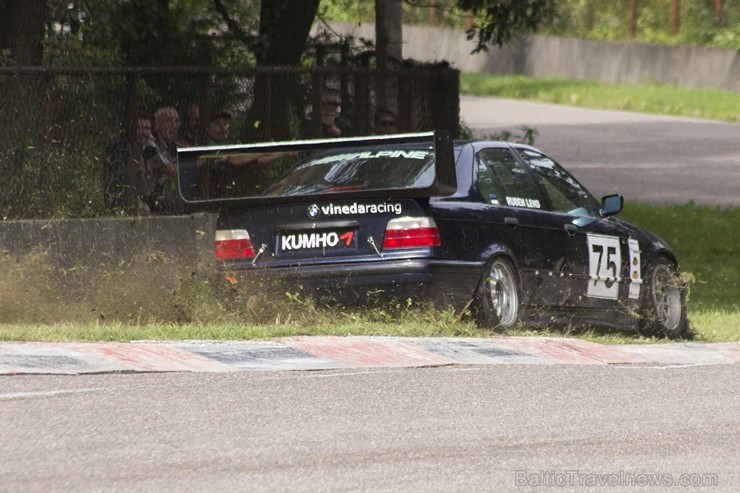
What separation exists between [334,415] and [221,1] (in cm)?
1298

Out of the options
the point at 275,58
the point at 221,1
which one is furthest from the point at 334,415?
the point at 221,1

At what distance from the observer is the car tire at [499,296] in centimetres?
1076

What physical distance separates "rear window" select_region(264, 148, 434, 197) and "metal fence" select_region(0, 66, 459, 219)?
7.93ft

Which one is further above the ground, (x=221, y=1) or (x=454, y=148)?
(x=221, y=1)

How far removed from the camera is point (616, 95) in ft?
128

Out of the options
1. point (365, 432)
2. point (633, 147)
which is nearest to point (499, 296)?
point (365, 432)

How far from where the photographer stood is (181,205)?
1339 centimetres

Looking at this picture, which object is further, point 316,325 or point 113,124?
point 113,124

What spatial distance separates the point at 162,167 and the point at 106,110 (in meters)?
0.71

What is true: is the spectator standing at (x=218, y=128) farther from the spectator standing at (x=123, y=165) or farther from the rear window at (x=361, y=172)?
the rear window at (x=361, y=172)

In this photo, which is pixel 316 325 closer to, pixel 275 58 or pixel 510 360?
pixel 510 360

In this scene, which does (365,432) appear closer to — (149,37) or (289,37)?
(149,37)

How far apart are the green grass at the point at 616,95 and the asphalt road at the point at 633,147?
106 centimetres

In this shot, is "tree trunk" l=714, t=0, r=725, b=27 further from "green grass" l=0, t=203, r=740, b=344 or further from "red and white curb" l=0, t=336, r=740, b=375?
"red and white curb" l=0, t=336, r=740, b=375
